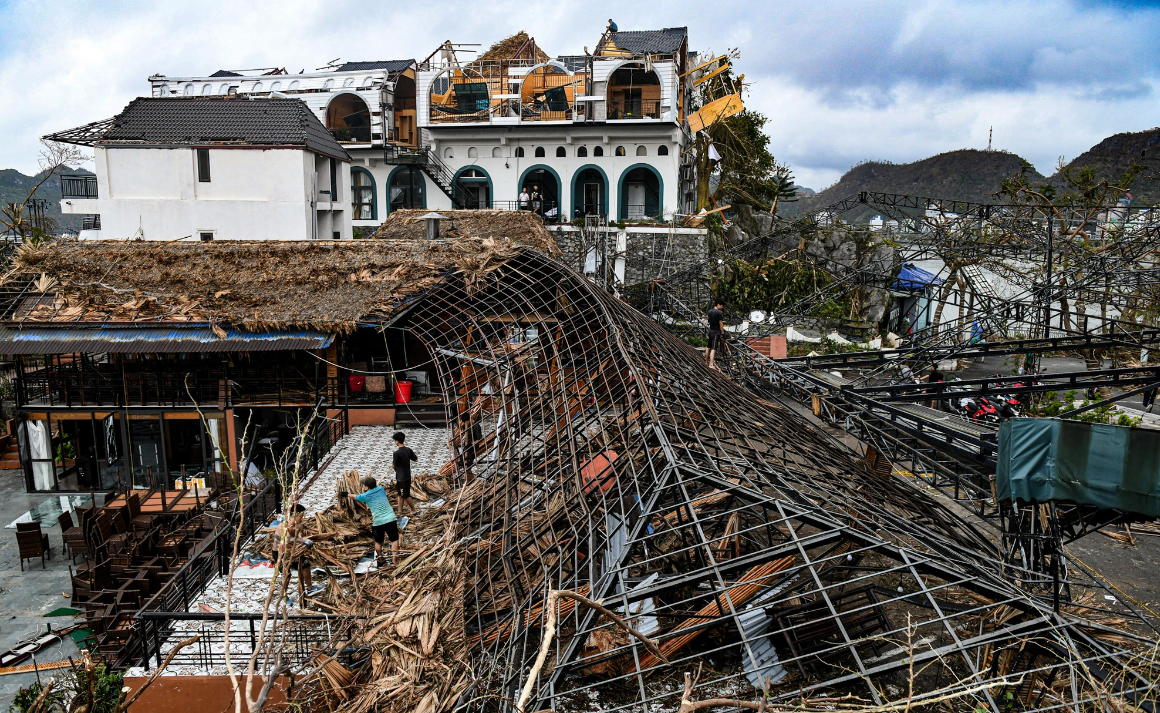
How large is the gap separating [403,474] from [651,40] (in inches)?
1284

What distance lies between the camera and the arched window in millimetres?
40375

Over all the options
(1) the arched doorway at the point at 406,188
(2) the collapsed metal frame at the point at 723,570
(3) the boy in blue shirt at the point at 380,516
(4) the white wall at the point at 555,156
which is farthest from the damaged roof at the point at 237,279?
(1) the arched doorway at the point at 406,188

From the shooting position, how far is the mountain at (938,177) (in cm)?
7138

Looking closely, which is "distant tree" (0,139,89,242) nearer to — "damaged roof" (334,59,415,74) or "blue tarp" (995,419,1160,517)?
"damaged roof" (334,59,415,74)

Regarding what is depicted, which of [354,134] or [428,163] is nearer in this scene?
[428,163]

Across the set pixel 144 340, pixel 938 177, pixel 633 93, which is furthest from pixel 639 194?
pixel 938 177

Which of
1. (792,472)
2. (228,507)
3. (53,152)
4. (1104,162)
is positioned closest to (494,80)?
(53,152)

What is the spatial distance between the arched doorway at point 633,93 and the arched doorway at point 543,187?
476 cm

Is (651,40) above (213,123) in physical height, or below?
above

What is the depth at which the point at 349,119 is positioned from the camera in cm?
4003

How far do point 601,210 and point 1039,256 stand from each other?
20.4 m

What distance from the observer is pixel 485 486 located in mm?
11445

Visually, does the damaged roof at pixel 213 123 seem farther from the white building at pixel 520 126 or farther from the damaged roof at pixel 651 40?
the damaged roof at pixel 651 40

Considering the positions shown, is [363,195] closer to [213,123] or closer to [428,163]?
[428,163]
